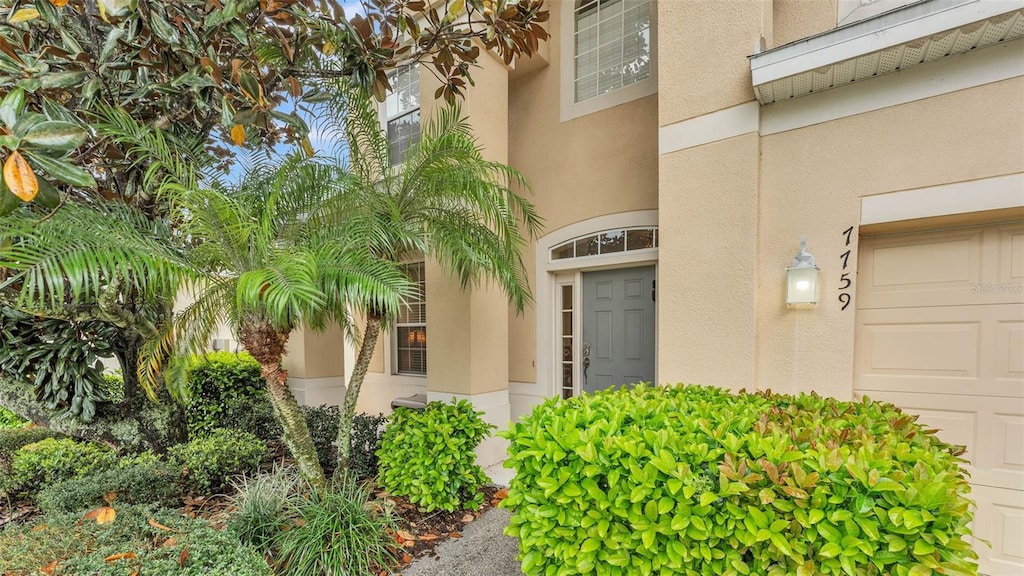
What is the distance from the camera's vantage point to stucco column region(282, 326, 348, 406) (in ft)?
24.5

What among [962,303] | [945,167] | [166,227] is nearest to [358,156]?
[166,227]

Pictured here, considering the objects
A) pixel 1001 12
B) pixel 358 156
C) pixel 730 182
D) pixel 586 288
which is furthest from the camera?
pixel 586 288

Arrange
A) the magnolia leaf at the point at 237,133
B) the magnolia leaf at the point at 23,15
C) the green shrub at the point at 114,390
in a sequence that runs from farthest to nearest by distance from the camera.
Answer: the green shrub at the point at 114,390, the magnolia leaf at the point at 237,133, the magnolia leaf at the point at 23,15

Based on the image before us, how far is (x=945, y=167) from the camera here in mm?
3080

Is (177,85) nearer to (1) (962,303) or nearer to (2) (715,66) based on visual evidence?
(2) (715,66)

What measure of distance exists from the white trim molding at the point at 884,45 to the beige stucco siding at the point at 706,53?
29cm

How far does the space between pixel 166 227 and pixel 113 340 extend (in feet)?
6.40

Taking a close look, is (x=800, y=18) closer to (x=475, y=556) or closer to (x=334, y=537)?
(x=475, y=556)

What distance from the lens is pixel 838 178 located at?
347 cm

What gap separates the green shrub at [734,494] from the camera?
1747 millimetres

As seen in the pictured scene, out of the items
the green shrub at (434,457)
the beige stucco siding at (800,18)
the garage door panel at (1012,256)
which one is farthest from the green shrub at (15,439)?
the garage door panel at (1012,256)

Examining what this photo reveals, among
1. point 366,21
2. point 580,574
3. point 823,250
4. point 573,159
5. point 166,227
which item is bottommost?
point 580,574

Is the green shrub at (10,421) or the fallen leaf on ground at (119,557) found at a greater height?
the fallen leaf on ground at (119,557)

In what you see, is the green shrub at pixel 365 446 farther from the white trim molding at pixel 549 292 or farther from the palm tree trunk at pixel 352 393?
the white trim molding at pixel 549 292
